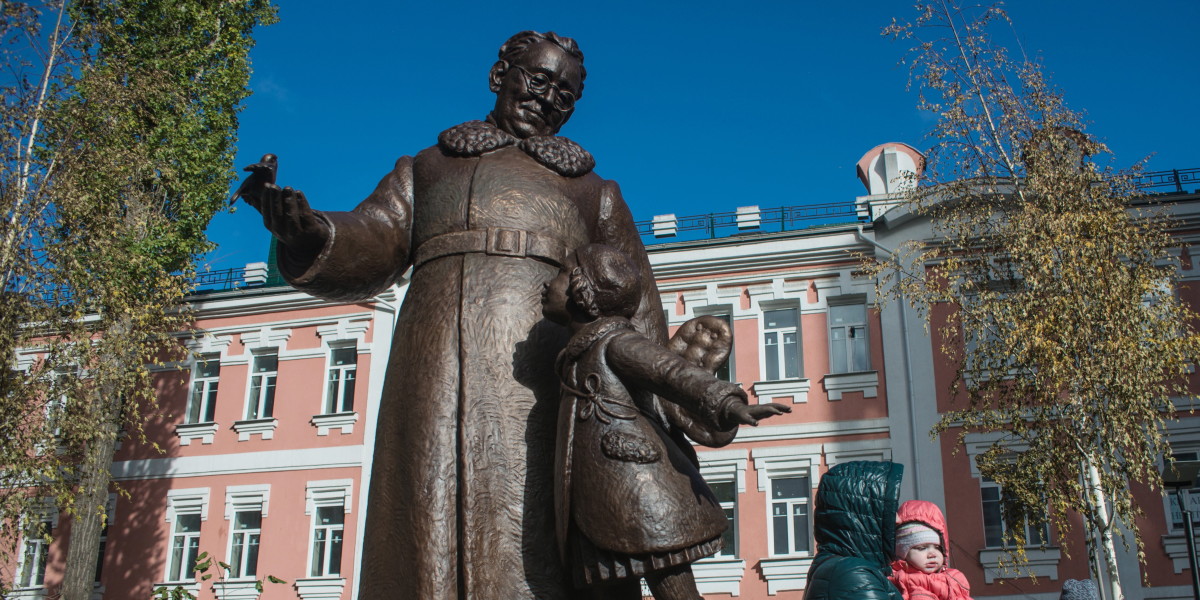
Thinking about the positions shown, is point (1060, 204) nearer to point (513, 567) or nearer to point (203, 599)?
point (513, 567)

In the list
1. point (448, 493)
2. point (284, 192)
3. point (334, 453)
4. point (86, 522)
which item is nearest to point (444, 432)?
point (448, 493)

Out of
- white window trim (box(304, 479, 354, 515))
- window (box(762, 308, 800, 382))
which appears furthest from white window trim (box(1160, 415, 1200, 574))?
white window trim (box(304, 479, 354, 515))

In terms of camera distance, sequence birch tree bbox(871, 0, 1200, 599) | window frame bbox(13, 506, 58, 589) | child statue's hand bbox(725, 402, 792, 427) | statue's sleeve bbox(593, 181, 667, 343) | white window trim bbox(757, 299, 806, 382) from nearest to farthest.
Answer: child statue's hand bbox(725, 402, 792, 427), statue's sleeve bbox(593, 181, 667, 343), birch tree bbox(871, 0, 1200, 599), white window trim bbox(757, 299, 806, 382), window frame bbox(13, 506, 58, 589)

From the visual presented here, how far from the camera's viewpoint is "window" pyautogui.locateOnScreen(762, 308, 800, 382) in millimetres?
21266

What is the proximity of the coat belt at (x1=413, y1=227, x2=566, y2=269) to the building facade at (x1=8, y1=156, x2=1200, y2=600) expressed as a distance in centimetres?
1594

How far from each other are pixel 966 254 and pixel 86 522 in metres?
13.6

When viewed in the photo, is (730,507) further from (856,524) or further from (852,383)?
(856,524)

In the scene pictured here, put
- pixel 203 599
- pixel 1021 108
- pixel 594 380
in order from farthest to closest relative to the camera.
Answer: pixel 203 599 < pixel 1021 108 < pixel 594 380

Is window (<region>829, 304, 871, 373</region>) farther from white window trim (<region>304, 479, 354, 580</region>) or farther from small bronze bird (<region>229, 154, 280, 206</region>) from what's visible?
small bronze bird (<region>229, 154, 280, 206</region>)

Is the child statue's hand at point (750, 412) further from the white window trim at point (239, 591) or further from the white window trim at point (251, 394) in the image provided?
the white window trim at point (251, 394)

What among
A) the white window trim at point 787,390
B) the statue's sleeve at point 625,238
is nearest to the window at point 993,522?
the white window trim at point 787,390

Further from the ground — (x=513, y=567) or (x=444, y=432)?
(x=444, y=432)

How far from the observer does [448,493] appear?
3414mm

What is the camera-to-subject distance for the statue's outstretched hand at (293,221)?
3.38 meters
